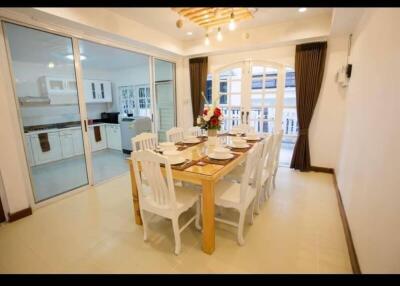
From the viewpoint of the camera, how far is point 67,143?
3465 millimetres

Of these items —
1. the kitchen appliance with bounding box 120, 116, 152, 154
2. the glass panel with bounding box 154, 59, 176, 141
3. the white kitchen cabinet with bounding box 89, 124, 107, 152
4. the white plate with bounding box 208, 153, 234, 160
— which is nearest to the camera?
the white plate with bounding box 208, 153, 234, 160

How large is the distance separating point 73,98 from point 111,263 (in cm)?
232

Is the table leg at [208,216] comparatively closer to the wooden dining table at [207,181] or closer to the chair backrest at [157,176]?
the wooden dining table at [207,181]

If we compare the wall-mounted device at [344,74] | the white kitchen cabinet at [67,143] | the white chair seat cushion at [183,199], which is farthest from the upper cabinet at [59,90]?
the wall-mounted device at [344,74]

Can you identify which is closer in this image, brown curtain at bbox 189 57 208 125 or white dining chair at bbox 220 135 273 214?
white dining chair at bbox 220 135 273 214

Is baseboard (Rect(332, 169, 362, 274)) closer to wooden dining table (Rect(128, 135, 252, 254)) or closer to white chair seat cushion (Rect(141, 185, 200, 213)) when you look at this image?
wooden dining table (Rect(128, 135, 252, 254))

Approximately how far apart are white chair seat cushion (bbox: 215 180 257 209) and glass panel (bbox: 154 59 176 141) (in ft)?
9.69

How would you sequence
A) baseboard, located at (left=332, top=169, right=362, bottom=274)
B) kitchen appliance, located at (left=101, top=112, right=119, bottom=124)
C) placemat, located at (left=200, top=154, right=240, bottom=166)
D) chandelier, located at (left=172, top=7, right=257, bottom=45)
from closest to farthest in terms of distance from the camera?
baseboard, located at (left=332, top=169, right=362, bottom=274), chandelier, located at (left=172, top=7, right=257, bottom=45), placemat, located at (left=200, top=154, right=240, bottom=166), kitchen appliance, located at (left=101, top=112, right=119, bottom=124)

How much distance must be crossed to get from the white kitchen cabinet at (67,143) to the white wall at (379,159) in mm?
3786

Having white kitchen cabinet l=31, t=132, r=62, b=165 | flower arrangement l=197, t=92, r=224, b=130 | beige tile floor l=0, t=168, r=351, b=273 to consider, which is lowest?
beige tile floor l=0, t=168, r=351, b=273

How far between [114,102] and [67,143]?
3.27 m

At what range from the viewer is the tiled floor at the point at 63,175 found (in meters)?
2.88

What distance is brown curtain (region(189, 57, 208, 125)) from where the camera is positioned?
4625 mm

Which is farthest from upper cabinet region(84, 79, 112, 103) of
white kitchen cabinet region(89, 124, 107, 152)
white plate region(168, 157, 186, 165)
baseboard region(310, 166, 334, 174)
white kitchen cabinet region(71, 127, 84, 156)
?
baseboard region(310, 166, 334, 174)
